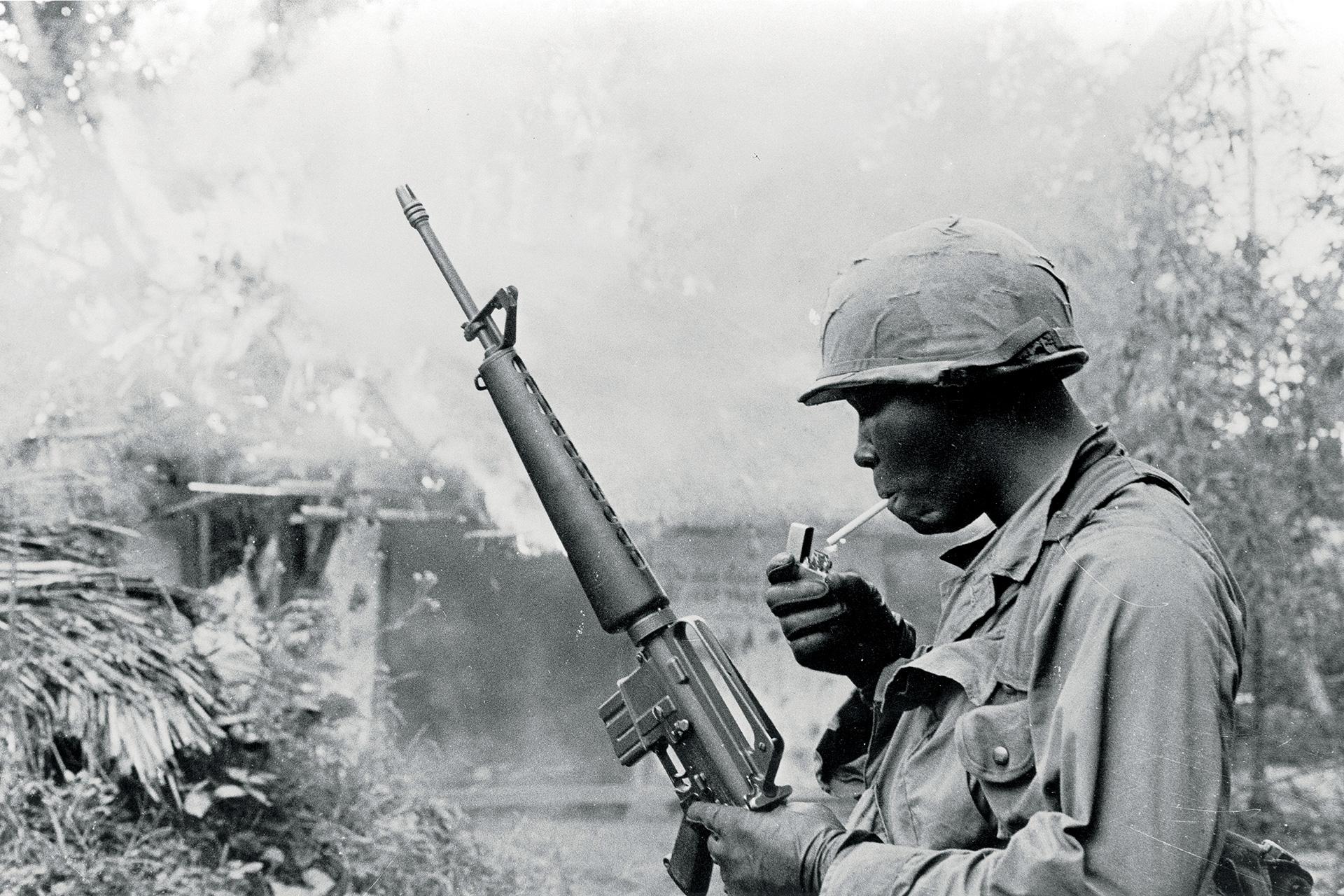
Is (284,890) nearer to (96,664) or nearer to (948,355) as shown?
(96,664)

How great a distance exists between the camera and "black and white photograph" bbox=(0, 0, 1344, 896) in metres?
3.78

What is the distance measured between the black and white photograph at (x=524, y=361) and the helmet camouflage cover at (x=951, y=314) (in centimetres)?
200

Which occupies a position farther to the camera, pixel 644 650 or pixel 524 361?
pixel 524 361

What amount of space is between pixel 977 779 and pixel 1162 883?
292 mm

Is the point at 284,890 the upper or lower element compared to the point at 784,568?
lower

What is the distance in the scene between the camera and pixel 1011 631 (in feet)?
5.19

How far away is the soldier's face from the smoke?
2215mm

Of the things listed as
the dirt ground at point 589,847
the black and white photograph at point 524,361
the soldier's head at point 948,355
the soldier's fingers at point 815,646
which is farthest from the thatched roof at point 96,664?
the soldier's head at point 948,355

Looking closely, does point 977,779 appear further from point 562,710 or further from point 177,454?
point 177,454

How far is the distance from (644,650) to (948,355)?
963 millimetres

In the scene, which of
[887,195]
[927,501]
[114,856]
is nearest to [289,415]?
[114,856]

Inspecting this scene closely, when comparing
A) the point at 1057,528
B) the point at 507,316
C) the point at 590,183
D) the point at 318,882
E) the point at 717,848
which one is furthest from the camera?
the point at 590,183

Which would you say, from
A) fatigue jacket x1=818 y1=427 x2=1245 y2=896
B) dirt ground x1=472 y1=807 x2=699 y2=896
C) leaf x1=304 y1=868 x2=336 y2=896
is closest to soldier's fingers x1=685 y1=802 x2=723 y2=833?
fatigue jacket x1=818 y1=427 x2=1245 y2=896

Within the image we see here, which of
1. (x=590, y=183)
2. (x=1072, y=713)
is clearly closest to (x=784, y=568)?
(x=1072, y=713)
